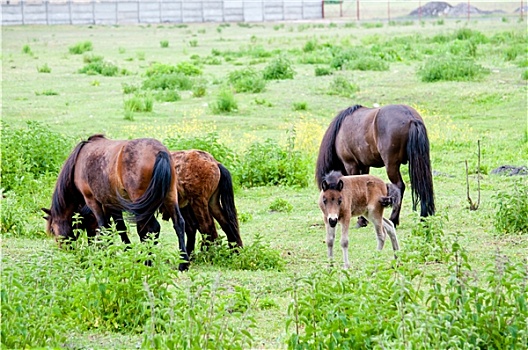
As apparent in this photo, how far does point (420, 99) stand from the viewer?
69.6 ft

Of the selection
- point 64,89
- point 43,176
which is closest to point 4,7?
point 64,89

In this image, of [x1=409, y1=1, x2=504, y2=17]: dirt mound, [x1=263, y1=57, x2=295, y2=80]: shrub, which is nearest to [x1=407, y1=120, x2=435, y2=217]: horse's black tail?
[x1=263, y1=57, x2=295, y2=80]: shrub

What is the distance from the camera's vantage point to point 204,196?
9.27 metres

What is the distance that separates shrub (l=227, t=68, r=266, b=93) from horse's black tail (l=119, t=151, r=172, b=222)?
1460 cm

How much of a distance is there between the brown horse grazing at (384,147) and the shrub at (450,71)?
1184 cm

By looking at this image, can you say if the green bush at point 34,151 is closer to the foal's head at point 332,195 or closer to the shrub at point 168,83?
the foal's head at point 332,195

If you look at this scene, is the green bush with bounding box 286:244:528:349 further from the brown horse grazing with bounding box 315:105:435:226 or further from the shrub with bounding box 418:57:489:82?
the shrub with bounding box 418:57:489:82

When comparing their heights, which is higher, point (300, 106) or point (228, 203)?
point (300, 106)

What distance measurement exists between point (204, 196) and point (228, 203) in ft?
0.99

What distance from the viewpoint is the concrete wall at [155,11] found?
193ft

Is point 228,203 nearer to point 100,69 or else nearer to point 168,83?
point 168,83

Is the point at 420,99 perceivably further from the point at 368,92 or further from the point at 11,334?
the point at 11,334

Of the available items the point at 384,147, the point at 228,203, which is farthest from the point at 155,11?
the point at 228,203

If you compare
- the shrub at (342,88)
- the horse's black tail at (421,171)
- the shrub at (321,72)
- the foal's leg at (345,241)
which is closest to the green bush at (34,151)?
the horse's black tail at (421,171)
